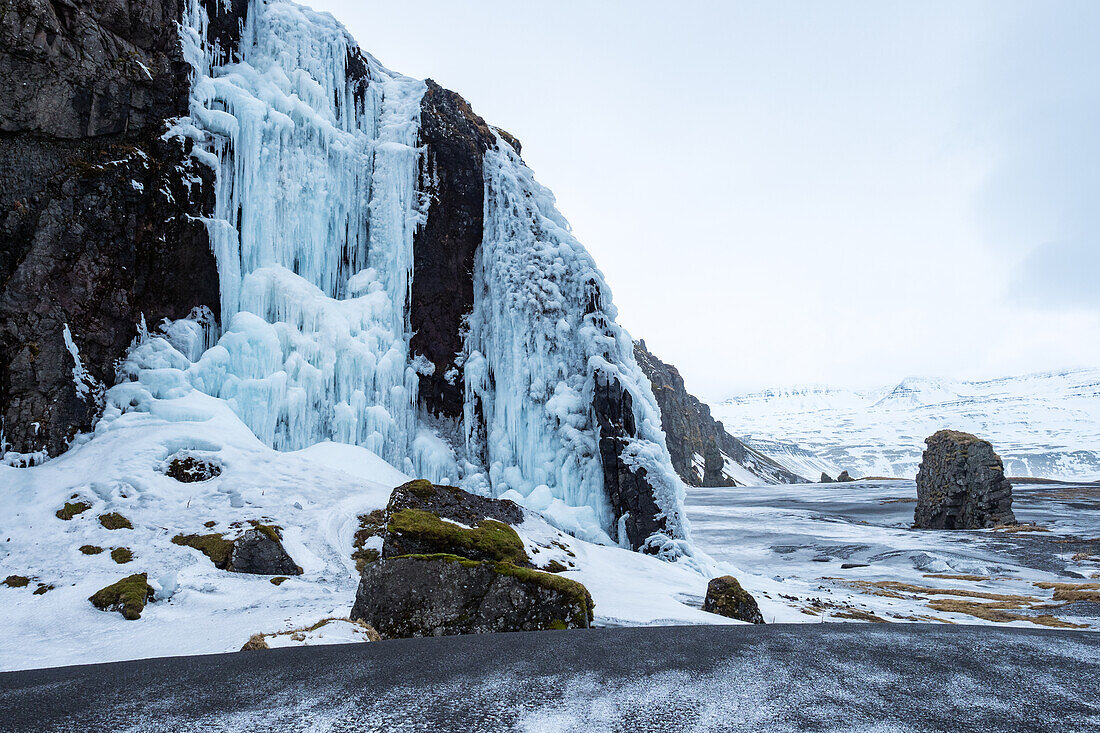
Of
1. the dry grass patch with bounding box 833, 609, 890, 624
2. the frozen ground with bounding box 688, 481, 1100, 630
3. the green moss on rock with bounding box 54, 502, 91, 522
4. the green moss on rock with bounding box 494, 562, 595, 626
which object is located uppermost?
the green moss on rock with bounding box 54, 502, 91, 522

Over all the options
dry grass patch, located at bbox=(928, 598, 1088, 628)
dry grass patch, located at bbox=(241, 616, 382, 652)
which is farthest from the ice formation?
dry grass patch, located at bbox=(241, 616, 382, 652)

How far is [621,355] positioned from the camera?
18.4 meters

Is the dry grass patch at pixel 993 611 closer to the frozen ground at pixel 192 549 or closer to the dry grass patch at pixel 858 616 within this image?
the dry grass patch at pixel 858 616

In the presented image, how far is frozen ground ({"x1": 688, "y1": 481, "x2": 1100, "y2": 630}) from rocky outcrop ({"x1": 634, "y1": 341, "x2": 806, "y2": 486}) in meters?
45.2

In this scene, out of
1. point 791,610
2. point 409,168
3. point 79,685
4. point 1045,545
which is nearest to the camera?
→ point 79,685

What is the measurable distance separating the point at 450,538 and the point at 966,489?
39.1 metres

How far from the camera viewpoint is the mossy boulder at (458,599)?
6.18 meters

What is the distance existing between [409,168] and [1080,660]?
20.7m

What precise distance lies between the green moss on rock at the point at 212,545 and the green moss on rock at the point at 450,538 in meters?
3.07

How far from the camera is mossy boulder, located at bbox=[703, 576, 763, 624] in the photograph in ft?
29.5

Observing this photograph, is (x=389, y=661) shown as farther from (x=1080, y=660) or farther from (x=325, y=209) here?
(x=325, y=209)

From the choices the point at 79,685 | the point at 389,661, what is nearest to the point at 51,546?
the point at 79,685

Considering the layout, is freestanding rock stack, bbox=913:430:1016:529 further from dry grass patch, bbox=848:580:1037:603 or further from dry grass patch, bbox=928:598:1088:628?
dry grass patch, bbox=928:598:1088:628

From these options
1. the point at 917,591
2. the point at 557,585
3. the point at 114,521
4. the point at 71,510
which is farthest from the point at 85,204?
the point at 917,591
